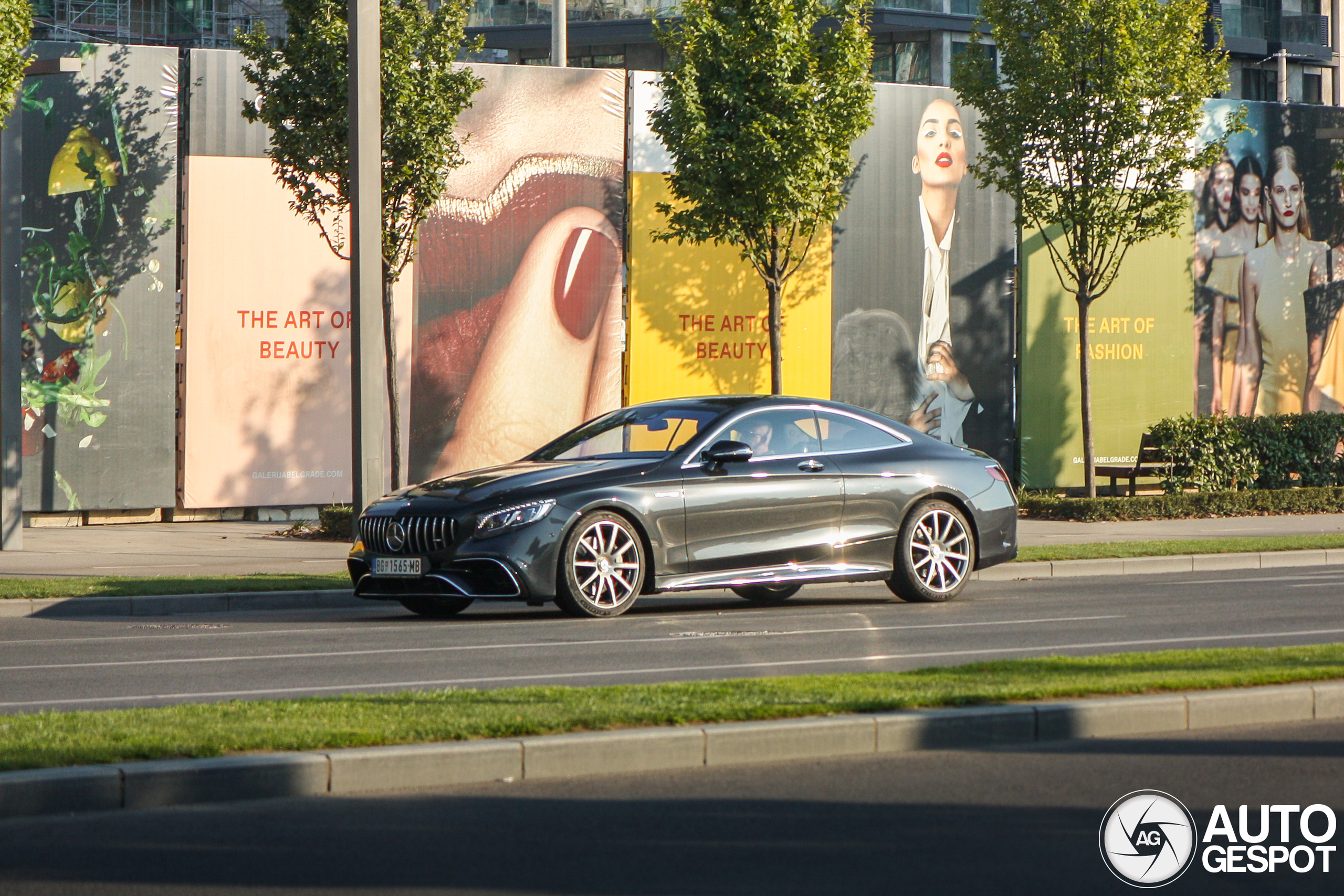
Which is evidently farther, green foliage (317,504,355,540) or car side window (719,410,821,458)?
green foliage (317,504,355,540)

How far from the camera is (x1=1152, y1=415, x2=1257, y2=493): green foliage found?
22672mm

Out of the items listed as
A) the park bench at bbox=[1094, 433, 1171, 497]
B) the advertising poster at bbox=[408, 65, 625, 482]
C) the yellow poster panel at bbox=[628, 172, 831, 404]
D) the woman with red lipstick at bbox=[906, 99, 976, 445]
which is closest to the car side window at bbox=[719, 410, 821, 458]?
the advertising poster at bbox=[408, 65, 625, 482]

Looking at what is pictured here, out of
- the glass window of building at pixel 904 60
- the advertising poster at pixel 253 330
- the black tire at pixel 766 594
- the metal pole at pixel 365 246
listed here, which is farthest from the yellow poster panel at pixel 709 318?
the glass window of building at pixel 904 60

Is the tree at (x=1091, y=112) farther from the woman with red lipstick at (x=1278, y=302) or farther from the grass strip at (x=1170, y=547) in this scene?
the woman with red lipstick at (x=1278, y=302)

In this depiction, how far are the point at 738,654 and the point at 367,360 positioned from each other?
5.66 meters

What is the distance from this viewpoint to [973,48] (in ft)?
73.5

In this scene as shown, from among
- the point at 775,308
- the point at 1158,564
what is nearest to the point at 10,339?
the point at 775,308

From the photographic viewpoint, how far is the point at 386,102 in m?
17.8

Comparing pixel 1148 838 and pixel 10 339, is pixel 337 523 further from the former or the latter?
pixel 1148 838

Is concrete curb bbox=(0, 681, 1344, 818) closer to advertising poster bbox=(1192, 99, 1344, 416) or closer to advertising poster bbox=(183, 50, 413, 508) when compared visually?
advertising poster bbox=(183, 50, 413, 508)

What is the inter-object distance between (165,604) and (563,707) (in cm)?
656

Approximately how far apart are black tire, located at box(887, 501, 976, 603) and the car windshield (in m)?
1.76

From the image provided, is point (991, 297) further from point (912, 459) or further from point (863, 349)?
point (912, 459)

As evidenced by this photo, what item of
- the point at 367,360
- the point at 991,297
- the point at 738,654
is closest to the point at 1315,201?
the point at 991,297
